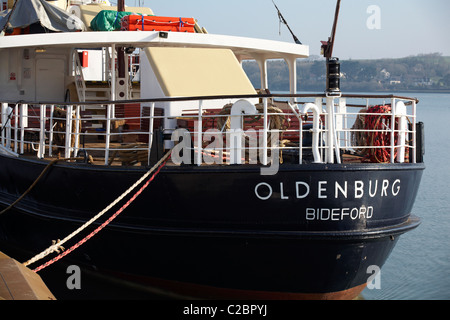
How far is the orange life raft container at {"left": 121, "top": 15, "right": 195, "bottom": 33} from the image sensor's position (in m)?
10.7

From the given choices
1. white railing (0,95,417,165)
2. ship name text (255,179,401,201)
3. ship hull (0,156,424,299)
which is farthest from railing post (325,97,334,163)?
ship name text (255,179,401,201)

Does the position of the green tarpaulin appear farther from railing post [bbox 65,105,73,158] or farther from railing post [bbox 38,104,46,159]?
railing post [bbox 65,105,73,158]

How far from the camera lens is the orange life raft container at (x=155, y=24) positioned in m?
10.7

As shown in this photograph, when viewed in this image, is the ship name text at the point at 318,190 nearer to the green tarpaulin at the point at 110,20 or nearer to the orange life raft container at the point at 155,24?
the orange life raft container at the point at 155,24

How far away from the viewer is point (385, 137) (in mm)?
8234

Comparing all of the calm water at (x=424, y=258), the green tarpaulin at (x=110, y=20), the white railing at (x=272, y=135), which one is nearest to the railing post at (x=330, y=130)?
the white railing at (x=272, y=135)

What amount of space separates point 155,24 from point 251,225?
4.50 metres

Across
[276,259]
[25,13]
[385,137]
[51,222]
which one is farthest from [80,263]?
[25,13]

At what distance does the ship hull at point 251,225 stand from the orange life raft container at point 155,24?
120 inches

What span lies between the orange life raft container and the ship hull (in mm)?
3059

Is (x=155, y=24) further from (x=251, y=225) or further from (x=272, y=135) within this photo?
(x=251, y=225)
